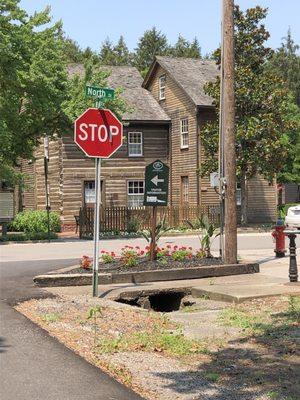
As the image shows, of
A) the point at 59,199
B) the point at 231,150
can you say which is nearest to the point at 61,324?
the point at 231,150

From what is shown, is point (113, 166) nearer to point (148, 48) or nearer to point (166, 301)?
point (166, 301)

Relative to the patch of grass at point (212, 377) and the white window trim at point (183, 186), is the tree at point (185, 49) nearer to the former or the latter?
the white window trim at point (183, 186)

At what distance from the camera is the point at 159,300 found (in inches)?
458

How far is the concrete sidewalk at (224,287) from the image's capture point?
34.0 ft

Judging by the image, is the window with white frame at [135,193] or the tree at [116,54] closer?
Result: the window with white frame at [135,193]

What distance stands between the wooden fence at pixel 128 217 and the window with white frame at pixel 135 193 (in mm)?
3232

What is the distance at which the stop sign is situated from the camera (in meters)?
10.2

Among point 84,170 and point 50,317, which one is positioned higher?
point 84,170

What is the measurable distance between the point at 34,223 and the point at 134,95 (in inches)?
476

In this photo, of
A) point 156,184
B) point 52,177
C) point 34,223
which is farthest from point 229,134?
point 52,177

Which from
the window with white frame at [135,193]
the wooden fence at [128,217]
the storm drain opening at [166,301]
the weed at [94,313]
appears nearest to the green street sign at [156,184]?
the storm drain opening at [166,301]

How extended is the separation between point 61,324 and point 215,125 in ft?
82.0

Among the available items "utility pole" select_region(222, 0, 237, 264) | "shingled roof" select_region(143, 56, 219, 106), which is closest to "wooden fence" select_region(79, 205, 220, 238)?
"shingled roof" select_region(143, 56, 219, 106)

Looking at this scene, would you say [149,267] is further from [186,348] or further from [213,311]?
[186,348]
